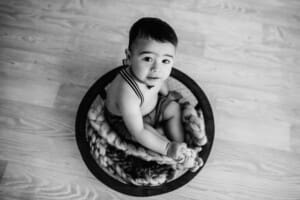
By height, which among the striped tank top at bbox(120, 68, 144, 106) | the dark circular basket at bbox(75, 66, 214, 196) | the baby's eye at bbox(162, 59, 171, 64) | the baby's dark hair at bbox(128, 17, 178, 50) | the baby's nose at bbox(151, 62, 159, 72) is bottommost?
the dark circular basket at bbox(75, 66, 214, 196)

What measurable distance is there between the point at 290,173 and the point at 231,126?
24cm

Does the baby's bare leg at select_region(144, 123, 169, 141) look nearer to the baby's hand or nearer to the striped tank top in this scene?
the baby's hand

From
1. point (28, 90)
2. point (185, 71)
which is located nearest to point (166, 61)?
point (185, 71)

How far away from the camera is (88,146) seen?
87cm

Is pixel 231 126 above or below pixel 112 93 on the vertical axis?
below

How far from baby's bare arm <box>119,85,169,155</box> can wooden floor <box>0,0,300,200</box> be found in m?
0.17

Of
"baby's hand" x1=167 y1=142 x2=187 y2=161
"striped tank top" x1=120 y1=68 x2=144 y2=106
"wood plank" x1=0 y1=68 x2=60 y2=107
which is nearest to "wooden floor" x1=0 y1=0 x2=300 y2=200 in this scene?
"wood plank" x1=0 y1=68 x2=60 y2=107

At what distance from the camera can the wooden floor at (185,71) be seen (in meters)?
0.88

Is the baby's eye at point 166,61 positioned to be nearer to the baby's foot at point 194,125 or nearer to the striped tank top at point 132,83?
the striped tank top at point 132,83

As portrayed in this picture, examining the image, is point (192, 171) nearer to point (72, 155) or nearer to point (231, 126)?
point (231, 126)

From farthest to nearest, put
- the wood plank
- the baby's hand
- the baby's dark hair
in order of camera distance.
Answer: the wood plank
the baby's hand
the baby's dark hair

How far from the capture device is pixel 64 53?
109 cm

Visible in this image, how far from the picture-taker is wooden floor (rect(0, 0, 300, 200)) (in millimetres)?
880

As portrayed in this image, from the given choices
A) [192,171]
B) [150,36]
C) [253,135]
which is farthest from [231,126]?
[150,36]
